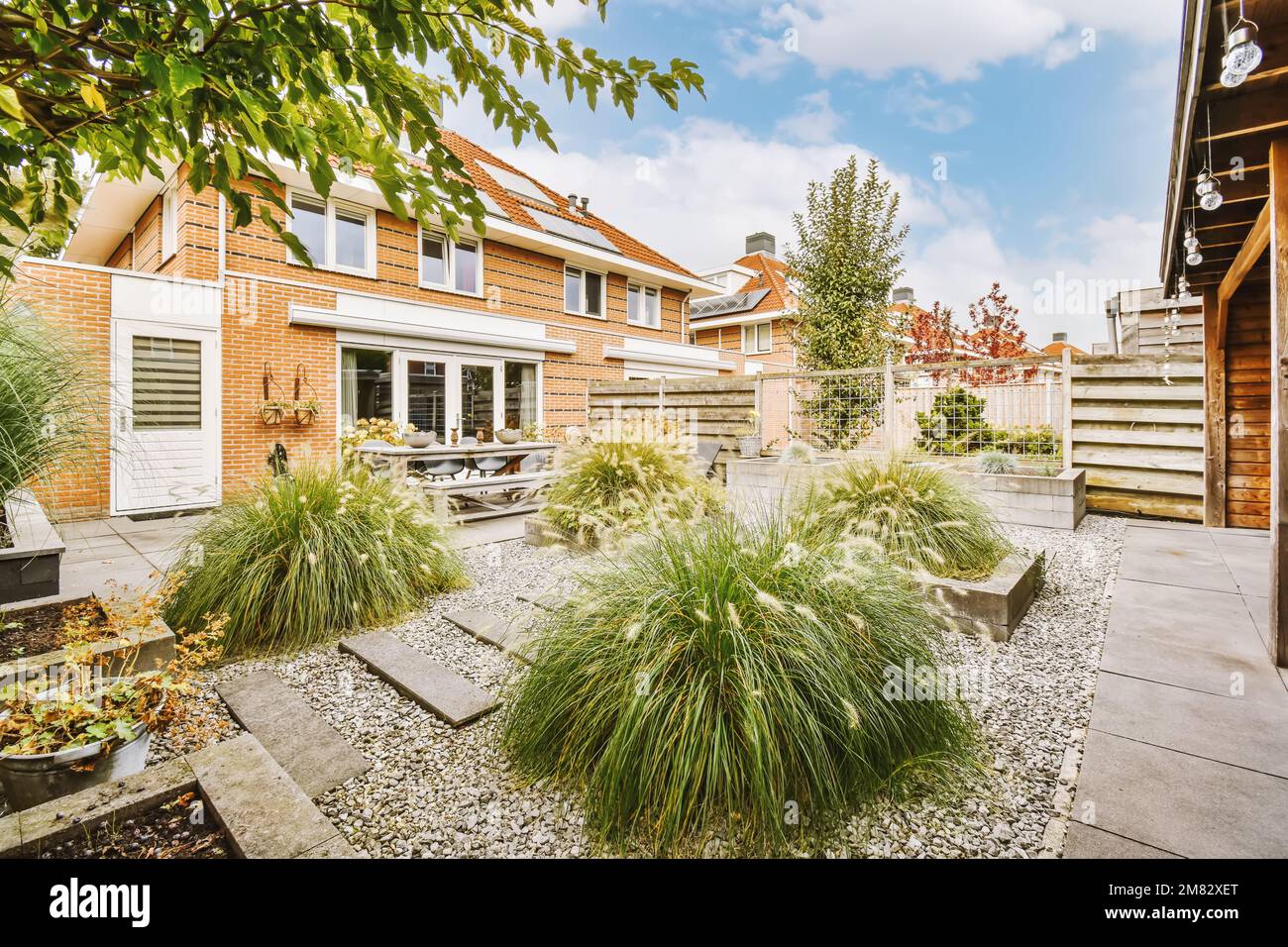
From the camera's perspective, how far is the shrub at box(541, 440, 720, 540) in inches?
202

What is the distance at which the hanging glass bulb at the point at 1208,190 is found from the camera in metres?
3.41

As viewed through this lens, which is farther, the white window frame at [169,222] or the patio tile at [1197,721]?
the white window frame at [169,222]

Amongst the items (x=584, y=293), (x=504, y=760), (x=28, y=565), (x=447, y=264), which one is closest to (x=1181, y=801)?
(x=504, y=760)

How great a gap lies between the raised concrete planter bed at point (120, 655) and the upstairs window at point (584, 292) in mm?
11831

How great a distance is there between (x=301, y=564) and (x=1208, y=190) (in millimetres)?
5741

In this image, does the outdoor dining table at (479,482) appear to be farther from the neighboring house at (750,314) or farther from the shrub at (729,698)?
the neighboring house at (750,314)

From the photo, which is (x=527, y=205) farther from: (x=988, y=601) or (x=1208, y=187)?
(x=988, y=601)

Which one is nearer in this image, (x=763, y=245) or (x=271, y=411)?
(x=271, y=411)

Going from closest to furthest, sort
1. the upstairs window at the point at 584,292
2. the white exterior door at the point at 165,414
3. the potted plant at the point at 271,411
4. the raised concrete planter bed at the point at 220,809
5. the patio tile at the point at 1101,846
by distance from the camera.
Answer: the raised concrete planter bed at the point at 220,809
the patio tile at the point at 1101,846
the white exterior door at the point at 165,414
the potted plant at the point at 271,411
the upstairs window at the point at 584,292

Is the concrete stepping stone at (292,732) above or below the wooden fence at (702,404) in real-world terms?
below

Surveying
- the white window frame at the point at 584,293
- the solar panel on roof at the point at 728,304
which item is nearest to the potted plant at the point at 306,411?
the white window frame at the point at 584,293

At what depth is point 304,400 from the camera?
8.84m

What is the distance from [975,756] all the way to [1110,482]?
6.47 metres
